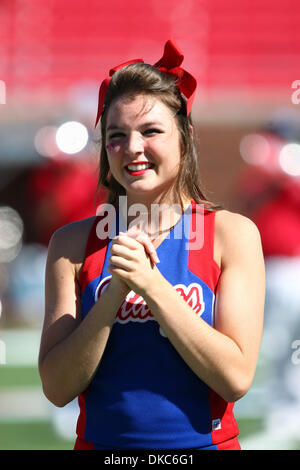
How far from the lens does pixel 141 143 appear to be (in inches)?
61.6

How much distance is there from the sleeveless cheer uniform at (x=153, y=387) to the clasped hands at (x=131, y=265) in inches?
3.9

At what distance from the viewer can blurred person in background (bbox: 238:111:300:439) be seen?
4.33m

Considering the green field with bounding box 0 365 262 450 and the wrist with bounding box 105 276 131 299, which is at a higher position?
the wrist with bounding box 105 276 131 299

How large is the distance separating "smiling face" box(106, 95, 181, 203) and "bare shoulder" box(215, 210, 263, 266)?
0.18 m

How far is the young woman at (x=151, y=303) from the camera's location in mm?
1456

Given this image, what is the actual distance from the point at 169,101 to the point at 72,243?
41cm

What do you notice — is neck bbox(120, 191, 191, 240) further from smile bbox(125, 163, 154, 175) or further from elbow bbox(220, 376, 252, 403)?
elbow bbox(220, 376, 252, 403)

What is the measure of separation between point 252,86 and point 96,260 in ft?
26.4

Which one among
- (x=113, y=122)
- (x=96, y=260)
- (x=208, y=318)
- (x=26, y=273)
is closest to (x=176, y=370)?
(x=208, y=318)
